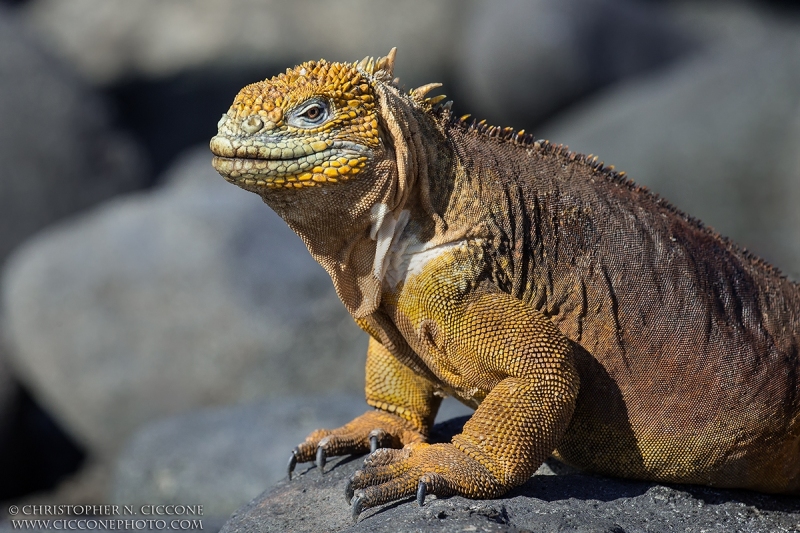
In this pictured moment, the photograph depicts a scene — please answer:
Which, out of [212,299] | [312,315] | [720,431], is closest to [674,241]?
[720,431]

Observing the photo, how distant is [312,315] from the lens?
8.09m

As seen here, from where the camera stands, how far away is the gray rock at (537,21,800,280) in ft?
34.7

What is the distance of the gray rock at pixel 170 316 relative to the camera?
8.21 meters

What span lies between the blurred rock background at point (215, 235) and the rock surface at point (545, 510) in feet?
6.67

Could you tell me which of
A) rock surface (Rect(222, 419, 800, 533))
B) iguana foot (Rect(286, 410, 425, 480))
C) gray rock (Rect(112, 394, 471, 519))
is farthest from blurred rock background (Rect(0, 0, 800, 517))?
rock surface (Rect(222, 419, 800, 533))

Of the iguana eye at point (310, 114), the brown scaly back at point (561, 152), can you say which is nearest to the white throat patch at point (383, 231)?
the iguana eye at point (310, 114)

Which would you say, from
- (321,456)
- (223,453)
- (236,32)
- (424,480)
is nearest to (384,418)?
(321,456)

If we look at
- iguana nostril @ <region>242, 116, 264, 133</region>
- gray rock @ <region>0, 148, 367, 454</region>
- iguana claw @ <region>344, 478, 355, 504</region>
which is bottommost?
gray rock @ <region>0, 148, 367, 454</region>

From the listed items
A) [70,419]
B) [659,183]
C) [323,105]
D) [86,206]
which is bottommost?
[70,419]

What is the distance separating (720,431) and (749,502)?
48 centimetres

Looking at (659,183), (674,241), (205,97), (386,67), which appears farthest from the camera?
(205,97)

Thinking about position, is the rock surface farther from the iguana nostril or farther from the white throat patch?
the iguana nostril

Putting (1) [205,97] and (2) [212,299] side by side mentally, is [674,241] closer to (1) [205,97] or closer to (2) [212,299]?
(2) [212,299]

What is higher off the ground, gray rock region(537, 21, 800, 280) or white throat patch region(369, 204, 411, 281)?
white throat patch region(369, 204, 411, 281)
